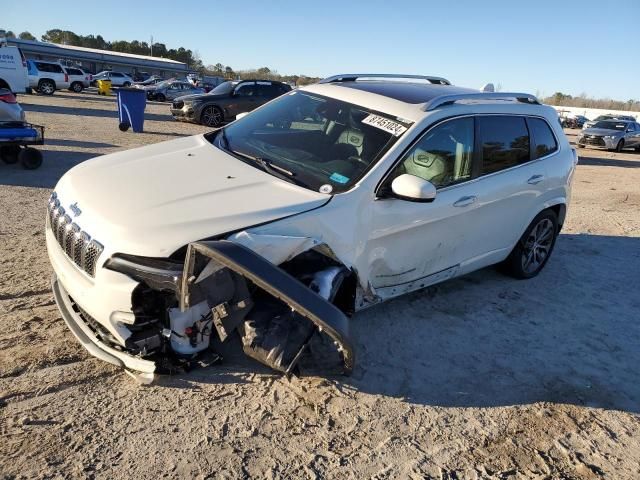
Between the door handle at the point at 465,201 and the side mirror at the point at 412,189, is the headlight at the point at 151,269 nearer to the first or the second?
the side mirror at the point at 412,189

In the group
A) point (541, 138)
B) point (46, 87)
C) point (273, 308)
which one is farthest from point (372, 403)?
point (46, 87)

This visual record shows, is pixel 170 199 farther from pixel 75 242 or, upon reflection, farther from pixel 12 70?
pixel 12 70

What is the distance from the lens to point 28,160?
26.9 ft

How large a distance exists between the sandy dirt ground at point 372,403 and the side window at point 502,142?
1283 mm

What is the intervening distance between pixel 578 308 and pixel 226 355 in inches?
135

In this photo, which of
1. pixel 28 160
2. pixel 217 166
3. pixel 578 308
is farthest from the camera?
pixel 28 160

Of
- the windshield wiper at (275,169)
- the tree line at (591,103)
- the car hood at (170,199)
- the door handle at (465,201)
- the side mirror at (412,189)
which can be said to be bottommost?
the tree line at (591,103)

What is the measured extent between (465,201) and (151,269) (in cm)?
252

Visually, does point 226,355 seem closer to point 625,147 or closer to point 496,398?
point 496,398

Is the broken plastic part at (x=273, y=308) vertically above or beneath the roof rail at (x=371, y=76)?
beneath

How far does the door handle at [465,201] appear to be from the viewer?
401 cm

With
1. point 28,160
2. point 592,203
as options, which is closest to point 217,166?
point 28,160

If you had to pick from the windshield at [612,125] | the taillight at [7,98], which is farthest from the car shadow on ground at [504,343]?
the windshield at [612,125]

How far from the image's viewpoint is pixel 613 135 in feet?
72.9
